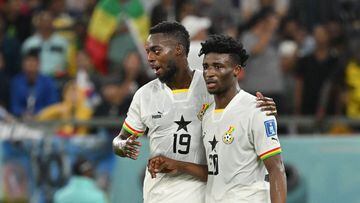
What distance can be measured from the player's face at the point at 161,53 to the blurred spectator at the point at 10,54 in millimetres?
7428

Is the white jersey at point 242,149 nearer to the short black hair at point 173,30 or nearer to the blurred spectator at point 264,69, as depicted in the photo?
the short black hair at point 173,30

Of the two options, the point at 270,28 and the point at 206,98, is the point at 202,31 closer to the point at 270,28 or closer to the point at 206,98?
the point at 270,28

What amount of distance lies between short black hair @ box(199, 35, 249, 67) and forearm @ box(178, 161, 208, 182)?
823 mm

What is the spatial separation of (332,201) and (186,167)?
478 centimetres

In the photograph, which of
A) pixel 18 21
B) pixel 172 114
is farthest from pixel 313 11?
pixel 172 114

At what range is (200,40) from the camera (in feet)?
39.1

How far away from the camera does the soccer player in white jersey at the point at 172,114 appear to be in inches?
297

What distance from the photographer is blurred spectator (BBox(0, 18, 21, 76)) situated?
48.5 feet

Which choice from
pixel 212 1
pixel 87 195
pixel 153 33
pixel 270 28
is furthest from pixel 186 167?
pixel 212 1

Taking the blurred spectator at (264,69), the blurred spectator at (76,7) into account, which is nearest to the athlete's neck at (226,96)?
the blurred spectator at (264,69)

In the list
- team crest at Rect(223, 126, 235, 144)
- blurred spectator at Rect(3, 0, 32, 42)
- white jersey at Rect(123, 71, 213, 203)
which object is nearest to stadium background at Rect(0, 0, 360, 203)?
blurred spectator at Rect(3, 0, 32, 42)

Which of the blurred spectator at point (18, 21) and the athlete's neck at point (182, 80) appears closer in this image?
the athlete's neck at point (182, 80)

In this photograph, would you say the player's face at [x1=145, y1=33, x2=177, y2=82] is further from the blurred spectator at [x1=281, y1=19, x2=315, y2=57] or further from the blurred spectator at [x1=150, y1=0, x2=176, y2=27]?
the blurred spectator at [x1=281, y1=19, x2=315, y2=57]

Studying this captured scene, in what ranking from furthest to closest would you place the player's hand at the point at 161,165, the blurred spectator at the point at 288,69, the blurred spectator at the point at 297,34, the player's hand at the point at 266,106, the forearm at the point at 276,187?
the blurred spectator at the point at 297,34 < the blurred spectator at the point at 288,69 < the player's hand at the point at 161,165 < the player's hand at the point at 266,106 < the forearm at the point at 276,187
